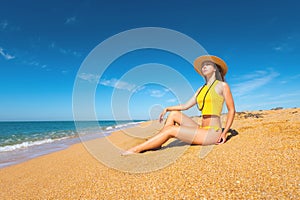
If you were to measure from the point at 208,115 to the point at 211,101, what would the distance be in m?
0.31

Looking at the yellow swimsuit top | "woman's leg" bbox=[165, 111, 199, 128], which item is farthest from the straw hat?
"woman's leg" bbox=[165, 111, 199, 128]

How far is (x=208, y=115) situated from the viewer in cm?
405

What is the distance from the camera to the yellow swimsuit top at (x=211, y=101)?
4000 millimetres

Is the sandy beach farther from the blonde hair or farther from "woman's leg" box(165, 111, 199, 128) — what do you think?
the blonde hair

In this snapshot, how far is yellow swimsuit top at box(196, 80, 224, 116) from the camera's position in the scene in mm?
4000

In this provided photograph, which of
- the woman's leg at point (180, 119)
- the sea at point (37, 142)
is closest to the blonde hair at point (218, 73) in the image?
the woman's leg at point (180, 119)

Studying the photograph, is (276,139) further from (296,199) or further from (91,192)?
(91,192)

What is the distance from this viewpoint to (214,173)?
2525mm

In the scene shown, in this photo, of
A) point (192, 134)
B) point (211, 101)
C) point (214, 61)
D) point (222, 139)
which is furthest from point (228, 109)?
point (214, 61)

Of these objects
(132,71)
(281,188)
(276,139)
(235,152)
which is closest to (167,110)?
(235,152)

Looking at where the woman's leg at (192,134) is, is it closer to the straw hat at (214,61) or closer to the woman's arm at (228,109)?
the woman's arm at (228,109)

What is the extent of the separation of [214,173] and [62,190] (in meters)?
2.40

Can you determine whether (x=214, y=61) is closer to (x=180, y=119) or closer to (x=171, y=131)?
(x=180, y=119)

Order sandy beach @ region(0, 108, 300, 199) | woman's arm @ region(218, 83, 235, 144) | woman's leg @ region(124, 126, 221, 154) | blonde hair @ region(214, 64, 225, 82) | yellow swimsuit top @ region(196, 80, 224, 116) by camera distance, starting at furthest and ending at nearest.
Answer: blonde hair @ region(214, 64, 225, 82), yellow swimsuit top @ region(196, 80, 224, 116), woman's leg @ region(124, 126, 221, 154), woman's arm @ region(218, 83, 235, 144), sandy beach @ region(0, 108, 300, 199)
